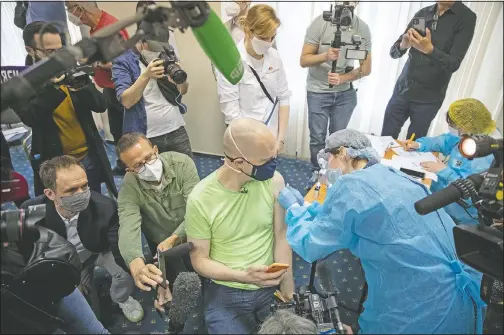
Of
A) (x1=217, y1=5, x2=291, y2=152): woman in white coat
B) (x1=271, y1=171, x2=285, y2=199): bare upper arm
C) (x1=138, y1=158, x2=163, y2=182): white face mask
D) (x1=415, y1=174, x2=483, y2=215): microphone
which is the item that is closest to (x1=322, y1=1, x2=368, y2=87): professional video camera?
(x1=217, y1=5, x2=291, y2=152): woman in white coat

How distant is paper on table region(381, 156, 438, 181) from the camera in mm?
2459

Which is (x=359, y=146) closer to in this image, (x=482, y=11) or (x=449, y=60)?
(x=449, y=60)

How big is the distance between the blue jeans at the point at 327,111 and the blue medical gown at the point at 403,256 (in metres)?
1.70

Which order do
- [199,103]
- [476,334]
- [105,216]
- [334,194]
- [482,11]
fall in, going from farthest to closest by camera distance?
[199,103]
[482,11]
[105,216]
[334,194]
[476,334]

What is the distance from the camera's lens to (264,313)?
5.97 feet

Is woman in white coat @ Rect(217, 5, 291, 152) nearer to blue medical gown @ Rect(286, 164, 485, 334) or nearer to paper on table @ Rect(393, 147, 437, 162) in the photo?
paper on table @ Rect(393, 147, 437, 162)

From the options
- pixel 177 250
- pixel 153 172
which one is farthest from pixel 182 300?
pixel 153 172

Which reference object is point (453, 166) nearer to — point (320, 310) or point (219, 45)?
point (320, 310)

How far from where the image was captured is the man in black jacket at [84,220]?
194 cm

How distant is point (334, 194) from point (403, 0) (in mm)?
2351

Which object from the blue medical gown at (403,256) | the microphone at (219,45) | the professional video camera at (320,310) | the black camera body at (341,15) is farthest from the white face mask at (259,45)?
the professional video camera at (320,310)

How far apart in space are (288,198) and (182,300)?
2.25ft

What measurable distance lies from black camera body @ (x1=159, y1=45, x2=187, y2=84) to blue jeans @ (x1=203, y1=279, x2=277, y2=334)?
1192 millimetres

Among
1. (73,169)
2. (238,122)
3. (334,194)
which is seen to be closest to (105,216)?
(73,169)
